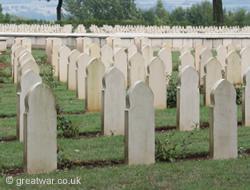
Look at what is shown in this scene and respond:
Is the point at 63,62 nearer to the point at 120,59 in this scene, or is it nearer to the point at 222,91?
the point at 120,59

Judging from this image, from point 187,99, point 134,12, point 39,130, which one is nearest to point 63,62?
point 187,99

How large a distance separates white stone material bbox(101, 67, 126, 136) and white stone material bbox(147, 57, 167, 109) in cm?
218

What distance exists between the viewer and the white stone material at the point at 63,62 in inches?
636

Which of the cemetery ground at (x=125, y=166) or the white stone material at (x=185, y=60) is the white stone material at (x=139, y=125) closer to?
the cemetery ground at (x=125, y=166)

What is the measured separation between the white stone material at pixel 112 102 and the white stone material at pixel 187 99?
0.84m

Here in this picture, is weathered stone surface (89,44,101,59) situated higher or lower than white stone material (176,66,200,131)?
higher

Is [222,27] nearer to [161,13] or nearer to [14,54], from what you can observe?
[14,54]

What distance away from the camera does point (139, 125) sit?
7754mm

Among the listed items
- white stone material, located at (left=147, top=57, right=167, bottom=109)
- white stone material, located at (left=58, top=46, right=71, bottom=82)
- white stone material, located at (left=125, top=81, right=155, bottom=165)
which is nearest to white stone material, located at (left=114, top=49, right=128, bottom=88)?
white stone material, located at (left=58, top=46, right=71, bottom=82)

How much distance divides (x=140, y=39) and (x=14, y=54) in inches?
237

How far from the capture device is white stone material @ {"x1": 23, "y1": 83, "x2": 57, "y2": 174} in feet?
23.8

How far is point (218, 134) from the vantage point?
8.16 m

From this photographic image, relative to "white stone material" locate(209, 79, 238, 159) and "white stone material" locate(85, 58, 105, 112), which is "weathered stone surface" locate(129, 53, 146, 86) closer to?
"white stone material" locate(85, 58, 105, 112)

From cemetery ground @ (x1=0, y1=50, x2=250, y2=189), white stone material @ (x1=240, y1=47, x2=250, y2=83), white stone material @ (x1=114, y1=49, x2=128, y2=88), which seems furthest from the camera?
white stone material @ (x1=240, y1=47, x2=250, y2=83)
